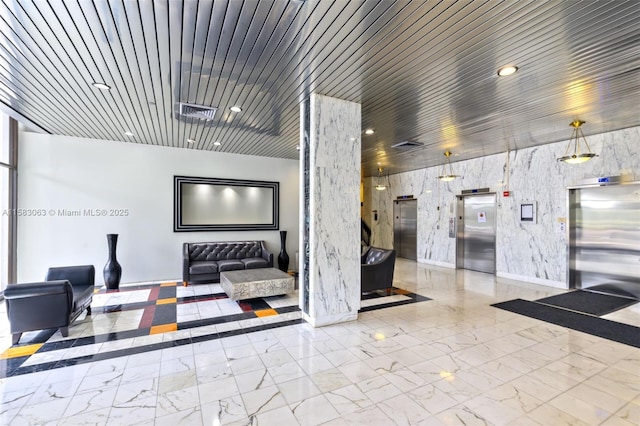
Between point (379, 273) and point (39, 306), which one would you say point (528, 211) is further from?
point (39, 306)

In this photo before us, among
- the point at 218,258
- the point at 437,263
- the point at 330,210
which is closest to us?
the point at 330,210

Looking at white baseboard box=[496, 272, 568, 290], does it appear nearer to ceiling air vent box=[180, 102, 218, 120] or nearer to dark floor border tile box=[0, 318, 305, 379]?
dark floor border tile box=[0, 318, 305, 379]

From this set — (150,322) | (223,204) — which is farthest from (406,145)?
(150,322)

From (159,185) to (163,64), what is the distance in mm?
4182

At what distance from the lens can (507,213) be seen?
693 centimetres

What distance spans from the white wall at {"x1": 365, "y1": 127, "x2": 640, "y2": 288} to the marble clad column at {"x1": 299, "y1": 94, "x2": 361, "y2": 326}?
472 cm

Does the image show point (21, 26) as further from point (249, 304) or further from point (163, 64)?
point (249, 304)

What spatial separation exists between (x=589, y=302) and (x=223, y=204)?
7718mm

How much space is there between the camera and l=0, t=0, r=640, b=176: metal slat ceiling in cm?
234

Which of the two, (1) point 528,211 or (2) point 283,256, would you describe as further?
(2) point 283,256

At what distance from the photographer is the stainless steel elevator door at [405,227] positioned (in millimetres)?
9695

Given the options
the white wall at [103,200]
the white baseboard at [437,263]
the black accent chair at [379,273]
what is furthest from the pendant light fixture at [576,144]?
the white wall at [103,200]

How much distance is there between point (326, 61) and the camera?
10.1ft

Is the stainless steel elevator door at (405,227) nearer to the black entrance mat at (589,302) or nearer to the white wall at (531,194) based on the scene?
the white wall at (531,194)
